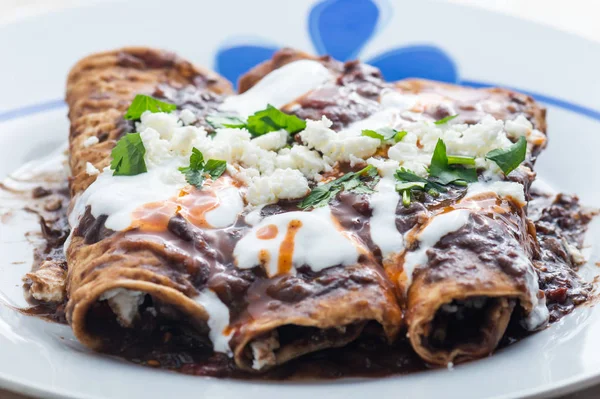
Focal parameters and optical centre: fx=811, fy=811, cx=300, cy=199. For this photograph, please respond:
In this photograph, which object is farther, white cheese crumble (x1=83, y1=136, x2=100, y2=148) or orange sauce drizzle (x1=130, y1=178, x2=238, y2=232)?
white cheese crumble (x1=83, y1=136, x2=100, y2=148)

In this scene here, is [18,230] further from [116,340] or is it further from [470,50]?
[470,50]

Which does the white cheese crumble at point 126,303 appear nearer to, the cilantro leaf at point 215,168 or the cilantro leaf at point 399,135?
the cilantro leaf at point 215,168

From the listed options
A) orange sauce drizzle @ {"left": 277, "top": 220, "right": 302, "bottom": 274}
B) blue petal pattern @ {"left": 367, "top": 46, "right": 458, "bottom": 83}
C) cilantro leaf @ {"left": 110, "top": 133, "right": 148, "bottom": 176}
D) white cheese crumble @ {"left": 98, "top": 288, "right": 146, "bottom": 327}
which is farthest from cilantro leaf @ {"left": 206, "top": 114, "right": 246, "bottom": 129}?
blue petal pattern @ {"left": 367, "top": 46, "right": 458, "bottom": 83}

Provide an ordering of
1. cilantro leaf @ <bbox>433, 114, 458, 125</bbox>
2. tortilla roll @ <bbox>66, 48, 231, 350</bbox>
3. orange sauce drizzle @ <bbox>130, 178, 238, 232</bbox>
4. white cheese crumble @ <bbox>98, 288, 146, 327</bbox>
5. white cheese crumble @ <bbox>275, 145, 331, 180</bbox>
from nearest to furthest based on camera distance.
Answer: tortilla roll @ <bbox>66, 48, 231, 350</bbox>
white cheese crumble @ <bbox>98, 288, 146, 327</bbox>
orange sauce drizzle @ <bbox>130, 178, 238, 232</bbox>
white cheese crumble @ <bbox>275, 145, 331, 180</bbox>
cilantro leaf @ <bbox>433, 114, 458, 125</bbox>

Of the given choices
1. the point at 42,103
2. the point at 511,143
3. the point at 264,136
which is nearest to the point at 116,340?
the point at 264,136

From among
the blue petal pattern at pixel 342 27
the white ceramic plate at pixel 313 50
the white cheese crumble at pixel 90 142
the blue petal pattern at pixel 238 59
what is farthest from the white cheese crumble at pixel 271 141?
the blue petal pattern at pixel 342 27

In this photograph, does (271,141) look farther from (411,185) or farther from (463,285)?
(463,285)

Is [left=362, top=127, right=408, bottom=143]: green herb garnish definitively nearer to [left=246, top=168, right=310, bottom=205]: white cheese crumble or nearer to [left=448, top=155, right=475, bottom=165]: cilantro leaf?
[left=448, top=155, right=475, bottom=165]: cilantro leaf
